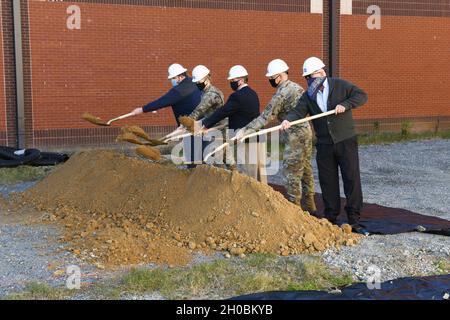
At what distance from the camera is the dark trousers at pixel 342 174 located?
29.5 ft

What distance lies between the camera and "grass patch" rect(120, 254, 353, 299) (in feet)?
22.2

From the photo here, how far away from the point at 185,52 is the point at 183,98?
264 inches

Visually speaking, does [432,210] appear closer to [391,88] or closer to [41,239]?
[41,239]

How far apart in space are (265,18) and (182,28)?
2.41 m

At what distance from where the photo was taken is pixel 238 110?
33.3ft

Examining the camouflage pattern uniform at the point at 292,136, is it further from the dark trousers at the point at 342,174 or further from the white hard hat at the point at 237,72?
the white hard hat at the point at 237,72

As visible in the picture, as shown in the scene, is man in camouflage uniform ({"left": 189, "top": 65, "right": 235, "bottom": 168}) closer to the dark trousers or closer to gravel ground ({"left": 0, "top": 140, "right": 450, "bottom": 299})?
the dark trousers

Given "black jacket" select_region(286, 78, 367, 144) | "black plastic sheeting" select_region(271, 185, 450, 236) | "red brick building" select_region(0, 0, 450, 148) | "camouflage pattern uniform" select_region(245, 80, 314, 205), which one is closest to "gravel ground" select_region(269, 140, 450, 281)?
"black plastic sheeting" select_region(271, 185, 450, 236)

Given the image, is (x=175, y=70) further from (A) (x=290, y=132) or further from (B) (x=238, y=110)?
(A) (x=290, y=132)

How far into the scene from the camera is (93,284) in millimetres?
6961

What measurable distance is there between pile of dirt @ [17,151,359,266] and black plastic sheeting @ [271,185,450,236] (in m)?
0.83

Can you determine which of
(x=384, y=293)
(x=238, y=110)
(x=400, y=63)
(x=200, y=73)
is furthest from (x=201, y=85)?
(x=400, y=63)
